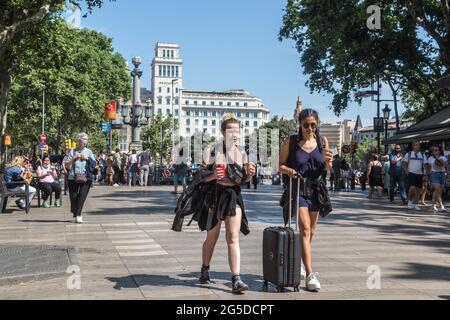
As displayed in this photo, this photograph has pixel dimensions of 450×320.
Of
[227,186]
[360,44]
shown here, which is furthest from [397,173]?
[227,186]

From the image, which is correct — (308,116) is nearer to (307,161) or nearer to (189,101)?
(307,161)

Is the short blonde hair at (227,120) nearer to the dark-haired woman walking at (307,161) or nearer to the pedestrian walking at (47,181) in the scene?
the dark-haired woman walking at (307,161)

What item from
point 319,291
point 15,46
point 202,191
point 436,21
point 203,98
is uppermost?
point 203,98

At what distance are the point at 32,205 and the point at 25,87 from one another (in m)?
37.1

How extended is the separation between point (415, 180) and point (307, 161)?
11.4 m

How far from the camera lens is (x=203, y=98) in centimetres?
14925

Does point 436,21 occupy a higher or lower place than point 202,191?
higher

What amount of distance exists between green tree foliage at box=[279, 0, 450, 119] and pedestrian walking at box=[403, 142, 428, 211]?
7113 mm

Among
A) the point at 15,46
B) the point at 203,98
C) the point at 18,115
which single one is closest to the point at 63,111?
the point at 18,115

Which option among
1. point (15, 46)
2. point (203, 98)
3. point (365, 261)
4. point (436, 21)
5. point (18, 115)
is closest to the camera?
point (365, 261)

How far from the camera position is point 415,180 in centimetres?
1658

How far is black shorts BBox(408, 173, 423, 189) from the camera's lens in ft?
53.9

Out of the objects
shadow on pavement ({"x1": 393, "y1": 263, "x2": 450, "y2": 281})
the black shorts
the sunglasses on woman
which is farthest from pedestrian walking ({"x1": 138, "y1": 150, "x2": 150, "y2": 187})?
the sunglasses on woman

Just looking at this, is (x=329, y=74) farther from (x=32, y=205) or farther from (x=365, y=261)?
(x=365, y=261)
